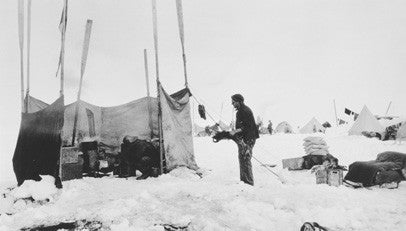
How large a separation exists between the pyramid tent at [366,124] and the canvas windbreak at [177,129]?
1851 centimetres

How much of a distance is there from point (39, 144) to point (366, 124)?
22.8 m

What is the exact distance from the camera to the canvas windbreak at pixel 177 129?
28.8ft

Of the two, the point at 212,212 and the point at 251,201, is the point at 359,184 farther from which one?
the point at 212,212

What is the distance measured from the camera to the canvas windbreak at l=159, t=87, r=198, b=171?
877 cm

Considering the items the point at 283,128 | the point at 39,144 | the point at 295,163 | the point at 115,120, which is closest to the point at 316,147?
the point at 295,163

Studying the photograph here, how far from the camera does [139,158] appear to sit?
8648 mm

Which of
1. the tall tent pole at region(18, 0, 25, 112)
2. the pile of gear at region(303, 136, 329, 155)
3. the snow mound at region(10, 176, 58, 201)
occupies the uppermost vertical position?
the tall tent pole at region(18, 0, 25, 112)

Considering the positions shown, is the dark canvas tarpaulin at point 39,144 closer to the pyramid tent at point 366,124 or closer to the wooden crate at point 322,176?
the wooden crate at point 322,176

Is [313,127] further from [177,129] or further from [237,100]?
[237,100]

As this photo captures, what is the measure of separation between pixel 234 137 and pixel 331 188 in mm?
2008

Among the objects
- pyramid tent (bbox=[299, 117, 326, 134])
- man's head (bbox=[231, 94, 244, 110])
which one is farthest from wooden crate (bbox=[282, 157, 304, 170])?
pyramid tent (bbox=[299, 117, 326, 134])

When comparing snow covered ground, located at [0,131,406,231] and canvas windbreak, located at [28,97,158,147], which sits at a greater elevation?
canvas windbreak, located at [28,97,158,147]

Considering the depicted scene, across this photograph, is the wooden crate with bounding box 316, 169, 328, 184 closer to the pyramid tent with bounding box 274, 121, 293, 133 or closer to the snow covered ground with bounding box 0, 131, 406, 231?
the snow covered ground with bounding box 0, 131, 406, 231

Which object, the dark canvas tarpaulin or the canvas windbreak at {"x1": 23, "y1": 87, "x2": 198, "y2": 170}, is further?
the canvas windbreak at {"x1": 23, "y1": 87, "x2": 198, "y2": 170}
